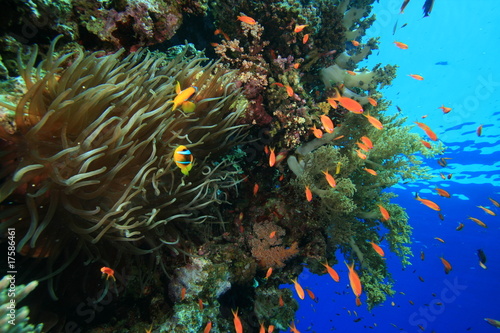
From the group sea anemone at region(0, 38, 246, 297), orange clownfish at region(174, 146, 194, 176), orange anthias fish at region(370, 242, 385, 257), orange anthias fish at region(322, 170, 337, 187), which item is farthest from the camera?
Answer: orange anthias fish at region(370, 242, 385, 257)

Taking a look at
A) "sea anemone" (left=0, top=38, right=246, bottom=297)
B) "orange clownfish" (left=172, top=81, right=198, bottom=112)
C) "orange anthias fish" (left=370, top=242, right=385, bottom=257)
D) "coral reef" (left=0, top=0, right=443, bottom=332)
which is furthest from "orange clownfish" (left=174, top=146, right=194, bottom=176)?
"orange anthias fish" (left=370, top=242, right=385, bottom=257)

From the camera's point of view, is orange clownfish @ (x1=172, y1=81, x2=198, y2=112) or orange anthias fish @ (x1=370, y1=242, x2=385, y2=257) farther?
orange anthias fish @ (x1=370, y1=242, x2=385, y2=257)

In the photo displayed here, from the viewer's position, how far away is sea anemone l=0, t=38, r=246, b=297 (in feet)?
6.73

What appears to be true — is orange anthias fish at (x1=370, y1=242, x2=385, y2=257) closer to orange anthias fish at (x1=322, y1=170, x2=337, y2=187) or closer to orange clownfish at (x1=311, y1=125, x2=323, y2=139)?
orange anthias fish at (x1=322, y1=170, x2=337, y2=187)

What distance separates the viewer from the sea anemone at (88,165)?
2051 mm

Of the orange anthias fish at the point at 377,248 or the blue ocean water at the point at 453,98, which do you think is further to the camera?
the blue ocean water at the point at 453,98

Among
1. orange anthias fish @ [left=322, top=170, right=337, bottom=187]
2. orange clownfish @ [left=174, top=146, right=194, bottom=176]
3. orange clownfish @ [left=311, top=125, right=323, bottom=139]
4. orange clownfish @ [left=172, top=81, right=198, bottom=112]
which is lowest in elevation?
orange clownfish @ [left=174, top=146, right=194, bottom=176]

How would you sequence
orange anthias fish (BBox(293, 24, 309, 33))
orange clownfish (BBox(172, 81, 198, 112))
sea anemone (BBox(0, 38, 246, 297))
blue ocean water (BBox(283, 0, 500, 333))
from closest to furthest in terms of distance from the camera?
sea anemone (BBox(0, 38, 246, 297)) < orange clownfish (BBox(172, 81, 198, 112)) < orange anthias fish (BBox(293, 24, 309, 33)) < blue ocean water (BBox(283, 0, 500, 333))

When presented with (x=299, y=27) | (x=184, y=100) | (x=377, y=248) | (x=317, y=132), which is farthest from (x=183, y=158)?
(x=377, y=248)

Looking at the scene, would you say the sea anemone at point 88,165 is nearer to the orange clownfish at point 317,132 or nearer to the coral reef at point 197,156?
the coral reef at point 197,156

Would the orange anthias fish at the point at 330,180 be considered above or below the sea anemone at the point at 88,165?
above

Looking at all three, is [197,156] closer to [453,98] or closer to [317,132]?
[317,132]

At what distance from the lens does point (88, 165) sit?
2.19 m

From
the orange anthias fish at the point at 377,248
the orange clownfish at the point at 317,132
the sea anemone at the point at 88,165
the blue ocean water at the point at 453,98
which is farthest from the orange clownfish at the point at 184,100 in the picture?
the blue ocean water at the point at 453,98
